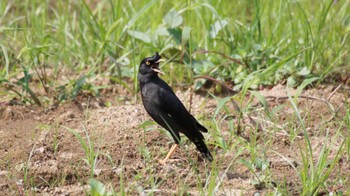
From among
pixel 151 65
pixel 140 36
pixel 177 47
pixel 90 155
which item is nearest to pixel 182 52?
pixel 151 65

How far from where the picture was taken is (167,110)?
5.47 m

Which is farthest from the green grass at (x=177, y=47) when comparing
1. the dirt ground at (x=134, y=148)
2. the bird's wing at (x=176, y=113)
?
the bird's wing at (x=176, y=113)

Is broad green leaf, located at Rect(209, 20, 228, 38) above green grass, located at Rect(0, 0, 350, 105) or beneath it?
above

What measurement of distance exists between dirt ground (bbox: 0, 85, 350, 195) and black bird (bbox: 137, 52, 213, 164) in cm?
10

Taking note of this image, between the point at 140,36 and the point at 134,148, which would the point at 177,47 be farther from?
the point at 134,148

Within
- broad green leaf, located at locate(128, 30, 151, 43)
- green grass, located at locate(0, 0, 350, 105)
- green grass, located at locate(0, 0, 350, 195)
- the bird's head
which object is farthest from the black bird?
broad green leaf, located at locate(128, 30, 151, 43)

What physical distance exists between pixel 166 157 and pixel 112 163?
461 millimetres

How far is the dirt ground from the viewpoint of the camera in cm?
486

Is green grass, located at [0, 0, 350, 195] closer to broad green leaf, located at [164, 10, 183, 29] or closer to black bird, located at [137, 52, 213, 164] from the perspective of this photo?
broad green leaf, located at [164, 10, 183, 29]

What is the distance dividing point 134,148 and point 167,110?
1.21 ft

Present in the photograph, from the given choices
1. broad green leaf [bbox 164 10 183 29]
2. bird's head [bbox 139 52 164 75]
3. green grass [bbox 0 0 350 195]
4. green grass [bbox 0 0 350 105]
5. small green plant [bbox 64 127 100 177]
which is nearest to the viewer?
small green plant [bbox 64 127 100 177]

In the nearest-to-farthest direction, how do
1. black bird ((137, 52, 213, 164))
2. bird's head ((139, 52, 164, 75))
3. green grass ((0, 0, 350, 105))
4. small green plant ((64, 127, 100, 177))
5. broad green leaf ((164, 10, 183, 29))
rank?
small green plant ((64, 127, 100, 177)) → black bird ((137, 52, 213, 164)) → bird's head ((139, 52, 164, 75)) → green grass ((0, 0, 350, 105)) → broad green leaf ((164, 10, 183, 29))

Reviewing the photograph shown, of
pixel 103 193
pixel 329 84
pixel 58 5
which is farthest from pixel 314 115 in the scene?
pixel 58 5

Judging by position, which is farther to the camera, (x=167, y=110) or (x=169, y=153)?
(x=167, y=110)
